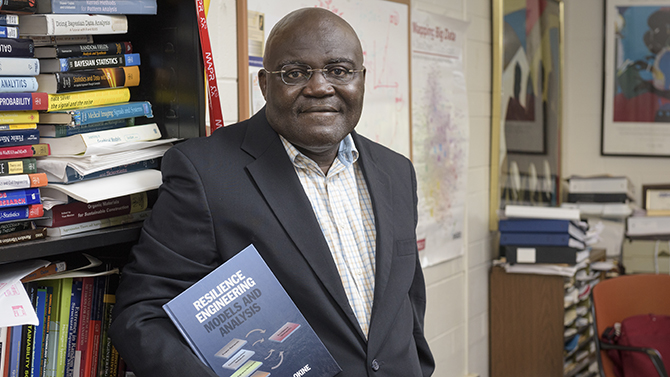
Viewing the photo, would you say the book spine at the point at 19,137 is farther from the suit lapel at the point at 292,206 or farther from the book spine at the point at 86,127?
the suit lapel at the point at 292,206

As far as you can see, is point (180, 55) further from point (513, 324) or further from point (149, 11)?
point (513, 324)

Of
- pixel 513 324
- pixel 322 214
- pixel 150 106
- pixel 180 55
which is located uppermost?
pixel 180 55

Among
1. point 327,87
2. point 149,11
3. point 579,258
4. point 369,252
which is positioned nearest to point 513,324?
point 579,258

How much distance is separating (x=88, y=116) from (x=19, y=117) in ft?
0.40

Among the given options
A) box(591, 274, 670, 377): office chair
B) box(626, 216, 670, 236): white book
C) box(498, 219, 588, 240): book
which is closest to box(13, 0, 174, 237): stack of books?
box(591, 274, 670, 377): office chair

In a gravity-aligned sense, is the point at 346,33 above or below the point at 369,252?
above

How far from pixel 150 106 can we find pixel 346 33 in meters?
0.44

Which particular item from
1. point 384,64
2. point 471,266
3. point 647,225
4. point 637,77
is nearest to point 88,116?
point 384,64

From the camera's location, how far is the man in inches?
45.8

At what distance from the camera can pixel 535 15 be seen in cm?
359

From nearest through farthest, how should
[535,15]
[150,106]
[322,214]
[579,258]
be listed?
1. [150,106]
2. [322,214]
3. [579,258]
4. [535,15]

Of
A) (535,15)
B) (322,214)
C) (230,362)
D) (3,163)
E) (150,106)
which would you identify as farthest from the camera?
(535,15)

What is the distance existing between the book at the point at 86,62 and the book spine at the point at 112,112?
76mm

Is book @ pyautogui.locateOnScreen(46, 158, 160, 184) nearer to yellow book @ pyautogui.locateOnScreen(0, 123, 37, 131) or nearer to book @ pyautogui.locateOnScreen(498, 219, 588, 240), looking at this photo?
yellow book @ pyautogui.locateOnScreen(0, 123, 37, 131)
